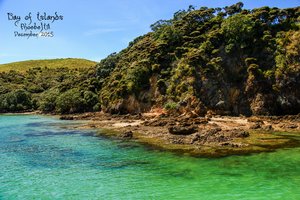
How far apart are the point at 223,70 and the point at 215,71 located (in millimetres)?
2014

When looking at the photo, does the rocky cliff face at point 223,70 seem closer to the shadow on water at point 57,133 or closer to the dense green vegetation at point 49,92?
the dense green vegetation at point 49,92

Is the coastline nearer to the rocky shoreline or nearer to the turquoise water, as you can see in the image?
the rocky shoreline

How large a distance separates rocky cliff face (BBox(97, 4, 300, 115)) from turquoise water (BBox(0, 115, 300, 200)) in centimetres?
3636

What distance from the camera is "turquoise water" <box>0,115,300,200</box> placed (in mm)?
24750

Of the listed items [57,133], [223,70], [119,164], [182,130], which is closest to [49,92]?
[57,133]

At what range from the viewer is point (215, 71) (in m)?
81.9

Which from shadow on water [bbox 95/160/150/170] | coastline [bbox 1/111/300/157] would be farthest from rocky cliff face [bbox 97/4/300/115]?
shadow on water [bbox 95/160/150/170]

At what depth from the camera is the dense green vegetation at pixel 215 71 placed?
7456 cm

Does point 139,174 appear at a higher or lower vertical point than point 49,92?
lower

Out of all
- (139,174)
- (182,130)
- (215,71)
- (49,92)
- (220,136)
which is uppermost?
(215,71)

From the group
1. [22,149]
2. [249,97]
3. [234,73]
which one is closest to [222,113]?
[249,97]

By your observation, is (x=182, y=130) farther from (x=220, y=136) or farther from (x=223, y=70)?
(x=223, y=70)

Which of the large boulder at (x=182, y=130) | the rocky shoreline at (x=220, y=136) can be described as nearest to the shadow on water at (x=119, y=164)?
the rocky shoreline at (x=220, y=136)

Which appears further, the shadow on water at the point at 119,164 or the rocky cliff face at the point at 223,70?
the rocky cliff face at the point at 223,70
